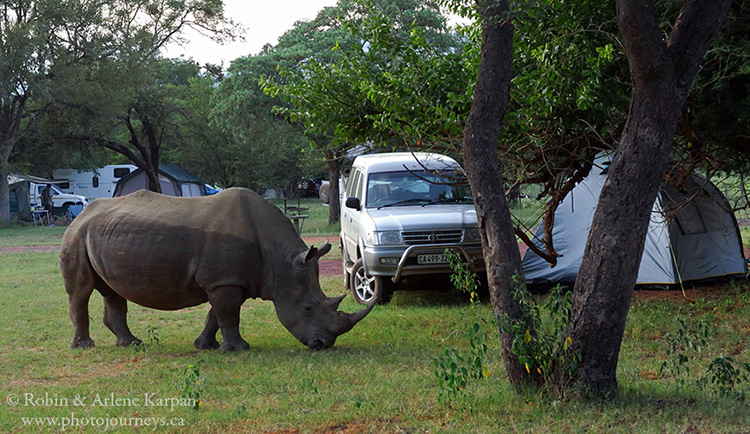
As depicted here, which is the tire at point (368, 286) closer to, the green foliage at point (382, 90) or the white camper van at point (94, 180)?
the green foliage at point (382, 90)

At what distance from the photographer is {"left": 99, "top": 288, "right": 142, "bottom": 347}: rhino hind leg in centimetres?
842

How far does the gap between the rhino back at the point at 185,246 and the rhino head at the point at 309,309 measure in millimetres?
246

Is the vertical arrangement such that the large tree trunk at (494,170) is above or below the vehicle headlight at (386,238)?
above

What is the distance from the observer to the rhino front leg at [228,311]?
7750 mm

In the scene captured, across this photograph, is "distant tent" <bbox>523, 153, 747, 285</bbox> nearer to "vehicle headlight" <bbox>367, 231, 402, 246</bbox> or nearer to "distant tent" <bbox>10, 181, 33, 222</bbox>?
"vehicle headlight" <bbox>367, 231, 402, 246</bbox>

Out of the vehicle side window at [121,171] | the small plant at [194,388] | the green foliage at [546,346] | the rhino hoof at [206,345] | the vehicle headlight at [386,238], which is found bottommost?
the rhino hoof at [206,345]

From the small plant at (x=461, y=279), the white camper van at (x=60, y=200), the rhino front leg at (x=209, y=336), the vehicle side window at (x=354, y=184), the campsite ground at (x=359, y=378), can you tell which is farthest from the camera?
the white camper van at (x=60, y=200)

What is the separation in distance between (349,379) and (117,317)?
3.26 meters

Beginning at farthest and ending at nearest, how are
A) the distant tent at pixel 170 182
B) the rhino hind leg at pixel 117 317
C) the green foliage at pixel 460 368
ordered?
the distant tent at pixel 170 182 → the rhino hind leg at pixel 117 317 → the green foliage at pixel 460 368

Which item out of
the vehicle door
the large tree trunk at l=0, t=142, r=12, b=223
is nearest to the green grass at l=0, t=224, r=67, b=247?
the large tree trunk at l=0, t=142, r=12, b=223

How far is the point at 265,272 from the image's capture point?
796 cm

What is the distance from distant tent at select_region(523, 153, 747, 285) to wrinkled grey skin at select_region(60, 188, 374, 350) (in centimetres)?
503

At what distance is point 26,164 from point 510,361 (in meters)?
39.9

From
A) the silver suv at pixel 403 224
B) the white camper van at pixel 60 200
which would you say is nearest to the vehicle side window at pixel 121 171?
the white camper van at pixel 60 200
